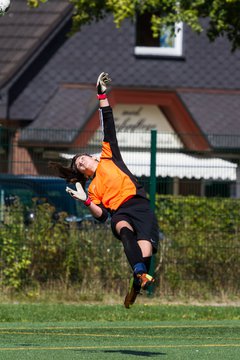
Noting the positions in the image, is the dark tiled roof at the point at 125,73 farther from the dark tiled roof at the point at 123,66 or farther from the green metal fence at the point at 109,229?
the green metal fence at the point at 109,229

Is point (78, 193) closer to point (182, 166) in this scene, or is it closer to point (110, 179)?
point (110, 179)

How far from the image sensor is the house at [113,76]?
29344mm

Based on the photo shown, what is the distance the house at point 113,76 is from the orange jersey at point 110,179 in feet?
49.1

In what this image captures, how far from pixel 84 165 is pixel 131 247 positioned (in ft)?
3.46

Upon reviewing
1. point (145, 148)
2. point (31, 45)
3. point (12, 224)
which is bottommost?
point (12, 224)

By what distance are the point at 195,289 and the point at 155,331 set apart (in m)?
4.16

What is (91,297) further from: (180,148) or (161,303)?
(180,148)

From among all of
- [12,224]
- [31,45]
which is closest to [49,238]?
[12,224]

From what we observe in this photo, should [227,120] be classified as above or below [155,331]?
above

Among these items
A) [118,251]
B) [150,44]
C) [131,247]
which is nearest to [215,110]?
[150,44]

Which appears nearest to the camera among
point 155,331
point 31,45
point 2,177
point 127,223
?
point 127,223

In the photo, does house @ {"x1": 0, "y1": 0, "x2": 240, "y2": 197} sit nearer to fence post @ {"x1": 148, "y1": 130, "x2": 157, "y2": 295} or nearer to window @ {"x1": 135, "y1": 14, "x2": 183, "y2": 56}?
window @ {"x1": 135, "y1": 14, "x2": 183, "y2": 56}

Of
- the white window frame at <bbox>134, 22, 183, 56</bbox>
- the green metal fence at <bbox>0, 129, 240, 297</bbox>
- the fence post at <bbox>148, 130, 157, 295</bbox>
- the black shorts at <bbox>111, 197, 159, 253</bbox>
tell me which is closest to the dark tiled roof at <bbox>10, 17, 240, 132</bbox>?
the white window frame at <bbox>134, 22, 183, 56</bbox>

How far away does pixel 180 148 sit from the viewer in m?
19.6
